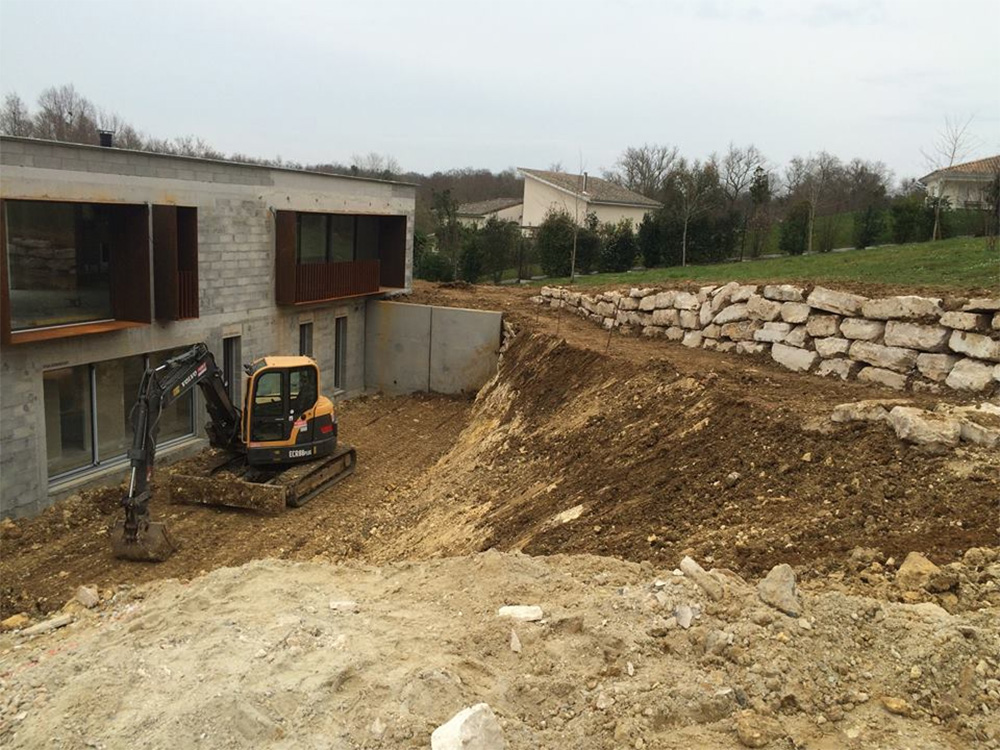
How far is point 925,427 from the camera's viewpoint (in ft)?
31.5

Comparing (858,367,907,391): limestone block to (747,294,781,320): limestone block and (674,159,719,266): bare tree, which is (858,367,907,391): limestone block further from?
(674,159,719,266): bare tree

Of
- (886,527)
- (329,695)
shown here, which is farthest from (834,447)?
(329,695)

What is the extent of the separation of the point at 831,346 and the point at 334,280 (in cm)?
1338

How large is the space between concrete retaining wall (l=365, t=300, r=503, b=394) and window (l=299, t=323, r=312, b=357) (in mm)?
2723

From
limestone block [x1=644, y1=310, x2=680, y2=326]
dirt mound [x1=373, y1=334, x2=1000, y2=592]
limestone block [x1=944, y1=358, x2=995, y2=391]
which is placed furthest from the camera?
limestone block [x1=644, y1=310, x2=680, y2=326]

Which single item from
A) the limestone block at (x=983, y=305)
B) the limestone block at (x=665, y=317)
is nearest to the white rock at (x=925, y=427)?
the limestone block at (x=983, y=305)

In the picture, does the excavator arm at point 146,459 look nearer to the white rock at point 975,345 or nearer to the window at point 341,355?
the window at point 341,355

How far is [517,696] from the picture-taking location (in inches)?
241

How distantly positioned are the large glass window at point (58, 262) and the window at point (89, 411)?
3.50ft

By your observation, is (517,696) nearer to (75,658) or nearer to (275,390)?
(75,658)

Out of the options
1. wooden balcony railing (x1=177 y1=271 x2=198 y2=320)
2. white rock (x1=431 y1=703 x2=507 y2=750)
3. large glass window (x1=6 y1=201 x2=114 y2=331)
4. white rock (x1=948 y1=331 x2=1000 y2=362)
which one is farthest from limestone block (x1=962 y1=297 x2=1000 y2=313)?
large glass window (x1=6 y1=201 x2=114 y2=331)

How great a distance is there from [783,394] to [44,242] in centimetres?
1344

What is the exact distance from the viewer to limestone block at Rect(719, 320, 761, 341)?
16277 millimetres

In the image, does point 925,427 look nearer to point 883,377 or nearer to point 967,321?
point 967,321
